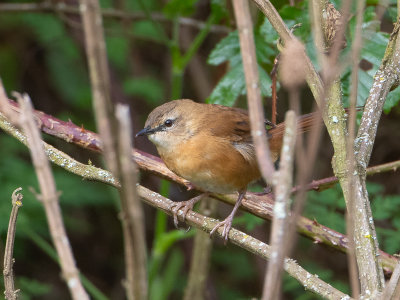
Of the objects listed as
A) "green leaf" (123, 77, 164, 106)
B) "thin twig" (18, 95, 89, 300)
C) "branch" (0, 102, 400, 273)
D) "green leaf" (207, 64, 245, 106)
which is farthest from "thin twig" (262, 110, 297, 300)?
"green leaf" (123, 77, 164, 106)

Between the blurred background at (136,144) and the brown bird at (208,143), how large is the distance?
20.1 inches

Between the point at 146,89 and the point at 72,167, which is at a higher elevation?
the point at 146,89

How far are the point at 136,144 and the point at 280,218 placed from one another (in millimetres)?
3711

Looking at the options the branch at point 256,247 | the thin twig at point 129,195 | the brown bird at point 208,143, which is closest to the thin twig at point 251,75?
the thin twig at point 129,195

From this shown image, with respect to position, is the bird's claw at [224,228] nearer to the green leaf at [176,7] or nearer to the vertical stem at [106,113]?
the vertical stem at [106,113]

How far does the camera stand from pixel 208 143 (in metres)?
3.47

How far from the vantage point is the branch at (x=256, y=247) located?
2059 mm

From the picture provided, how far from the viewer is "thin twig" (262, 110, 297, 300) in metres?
1.28

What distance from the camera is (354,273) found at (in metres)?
1.36

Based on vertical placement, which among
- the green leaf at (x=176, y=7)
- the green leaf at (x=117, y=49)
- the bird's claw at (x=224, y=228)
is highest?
the green leaf at (x=117, y=49)

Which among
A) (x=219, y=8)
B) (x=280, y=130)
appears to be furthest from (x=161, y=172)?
(x=219, y=8)

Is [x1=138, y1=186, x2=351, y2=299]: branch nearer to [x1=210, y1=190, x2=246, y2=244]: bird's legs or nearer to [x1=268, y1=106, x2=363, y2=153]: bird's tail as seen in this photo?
[x1=210, y1=190, x2=246, y2=244]: bird's legs

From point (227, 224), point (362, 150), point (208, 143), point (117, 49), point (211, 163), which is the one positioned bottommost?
point (362, 150)

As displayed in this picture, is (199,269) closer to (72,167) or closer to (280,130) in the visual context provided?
(280,130)
